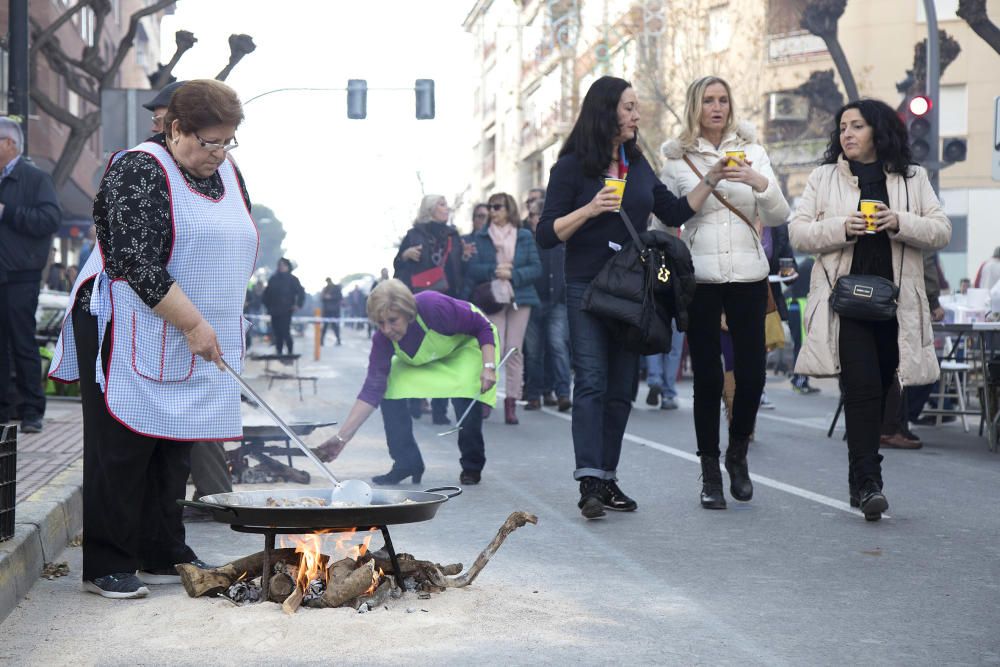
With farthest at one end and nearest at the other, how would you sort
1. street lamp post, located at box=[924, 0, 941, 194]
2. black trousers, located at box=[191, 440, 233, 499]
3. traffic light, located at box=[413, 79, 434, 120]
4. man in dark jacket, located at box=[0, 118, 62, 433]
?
traffic light, located at box=[413, 79, 434, 120], street lamp post, located at box=[924, 0, 941, 194], man in dark jacket, located at box=[0, 118, 62, 433], black trousers, located at box=[191, 440, 233, 499]

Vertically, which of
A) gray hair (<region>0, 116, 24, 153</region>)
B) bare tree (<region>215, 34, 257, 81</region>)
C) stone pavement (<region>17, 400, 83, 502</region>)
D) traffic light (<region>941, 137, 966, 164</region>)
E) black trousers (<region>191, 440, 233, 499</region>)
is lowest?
stone pavement (<region>17, 400, 83, 502</region>)

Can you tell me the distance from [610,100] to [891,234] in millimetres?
1459

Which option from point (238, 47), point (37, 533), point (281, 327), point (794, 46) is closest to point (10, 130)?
point (37, 533)

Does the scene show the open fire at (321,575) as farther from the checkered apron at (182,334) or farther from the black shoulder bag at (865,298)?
the black shoulder bag at (865,298)

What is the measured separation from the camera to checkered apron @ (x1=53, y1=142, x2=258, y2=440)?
16.2 ft

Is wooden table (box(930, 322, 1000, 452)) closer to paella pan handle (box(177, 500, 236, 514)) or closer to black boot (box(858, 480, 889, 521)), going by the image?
black boot (box(858, 480, 889, 521))

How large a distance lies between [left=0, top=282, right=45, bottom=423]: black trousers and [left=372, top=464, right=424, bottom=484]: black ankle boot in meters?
2.78

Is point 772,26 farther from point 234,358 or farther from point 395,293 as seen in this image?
point 234,358

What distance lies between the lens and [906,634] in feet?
14.9

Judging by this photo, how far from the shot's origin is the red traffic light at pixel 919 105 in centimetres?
1778

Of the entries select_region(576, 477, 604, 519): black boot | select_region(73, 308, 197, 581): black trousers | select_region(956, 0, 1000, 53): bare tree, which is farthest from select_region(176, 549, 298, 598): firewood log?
select_region(956, 0, 1000, 53): bare tree

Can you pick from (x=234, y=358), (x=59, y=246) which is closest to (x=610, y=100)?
(x=234, y=358)

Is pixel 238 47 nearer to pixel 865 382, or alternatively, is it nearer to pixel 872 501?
pixel 865 382

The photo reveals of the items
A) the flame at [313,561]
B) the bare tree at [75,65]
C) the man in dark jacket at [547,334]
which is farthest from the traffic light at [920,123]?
the flame at [313,561]
